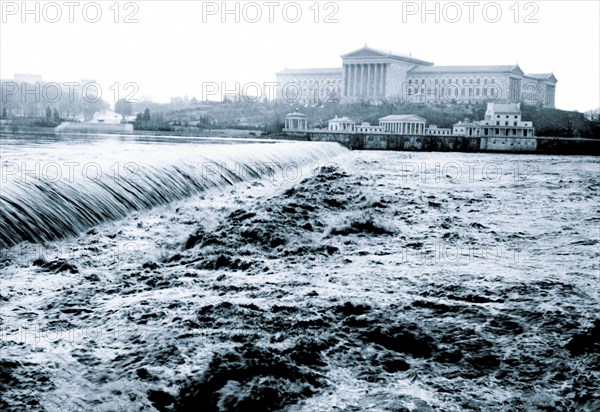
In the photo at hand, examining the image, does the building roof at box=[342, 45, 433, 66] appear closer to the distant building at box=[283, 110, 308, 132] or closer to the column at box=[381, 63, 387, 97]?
the column at box=[381, 63, 387, 97]

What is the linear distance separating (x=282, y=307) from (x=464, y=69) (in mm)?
86526

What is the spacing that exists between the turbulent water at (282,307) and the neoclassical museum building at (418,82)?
257ft

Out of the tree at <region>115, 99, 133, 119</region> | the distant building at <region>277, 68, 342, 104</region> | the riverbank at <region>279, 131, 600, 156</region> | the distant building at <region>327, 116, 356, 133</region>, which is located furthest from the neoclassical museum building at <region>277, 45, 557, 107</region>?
the riverbank at <region>279, 131, 600, 156</region>

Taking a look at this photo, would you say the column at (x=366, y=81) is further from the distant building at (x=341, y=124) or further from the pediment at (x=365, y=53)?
the distant building at (x=341, y=124)

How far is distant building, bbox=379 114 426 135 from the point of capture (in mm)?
66731

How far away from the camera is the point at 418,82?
291 feet

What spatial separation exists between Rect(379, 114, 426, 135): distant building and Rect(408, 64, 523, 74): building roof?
2135 centimetres

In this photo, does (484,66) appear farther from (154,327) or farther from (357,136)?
(154,327)

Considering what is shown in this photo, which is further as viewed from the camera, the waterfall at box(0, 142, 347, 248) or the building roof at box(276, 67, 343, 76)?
the building roof at box(276, 67, 343, 76)

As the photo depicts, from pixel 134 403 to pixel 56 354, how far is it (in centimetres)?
72

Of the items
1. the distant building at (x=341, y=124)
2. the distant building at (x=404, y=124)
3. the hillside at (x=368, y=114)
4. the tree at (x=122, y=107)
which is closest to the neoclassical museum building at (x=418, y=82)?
the hillside at (x=368, y=114)

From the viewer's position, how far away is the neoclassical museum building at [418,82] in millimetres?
84312

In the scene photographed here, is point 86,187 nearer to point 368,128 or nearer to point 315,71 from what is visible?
point 368,128

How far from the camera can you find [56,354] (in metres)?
3.47
